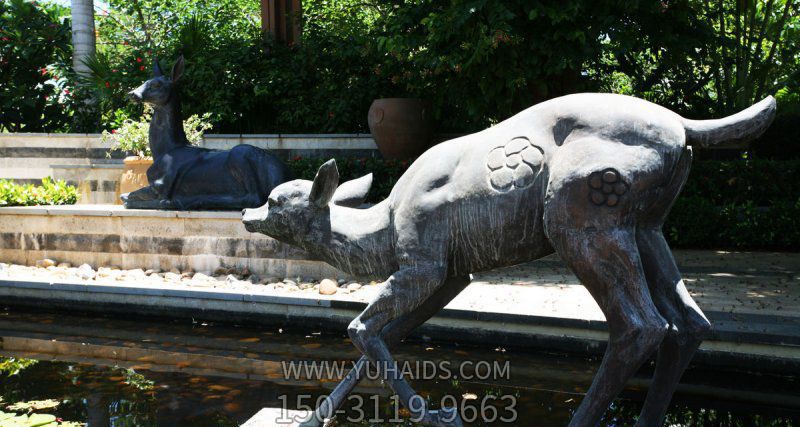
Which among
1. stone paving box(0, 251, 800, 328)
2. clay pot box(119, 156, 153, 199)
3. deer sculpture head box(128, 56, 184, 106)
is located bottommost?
stone paving box(0, 251, 800, 328)

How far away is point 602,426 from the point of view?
438 cm

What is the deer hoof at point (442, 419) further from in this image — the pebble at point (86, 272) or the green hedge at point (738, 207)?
the green hedge at point (738, 207)

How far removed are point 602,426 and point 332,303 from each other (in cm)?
296

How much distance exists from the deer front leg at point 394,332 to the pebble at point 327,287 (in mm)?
3843

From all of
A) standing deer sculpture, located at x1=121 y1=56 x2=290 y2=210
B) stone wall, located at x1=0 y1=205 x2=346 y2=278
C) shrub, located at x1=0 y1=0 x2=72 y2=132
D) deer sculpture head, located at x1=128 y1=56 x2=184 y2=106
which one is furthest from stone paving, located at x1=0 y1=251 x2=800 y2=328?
shrub, located at x1=0 y1=0 x2=72 y2=132

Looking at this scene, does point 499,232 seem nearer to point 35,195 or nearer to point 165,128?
point 165,128

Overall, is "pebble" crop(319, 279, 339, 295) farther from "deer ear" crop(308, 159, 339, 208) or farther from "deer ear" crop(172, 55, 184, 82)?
"deer ear" crop(308, 159, 339, 208)

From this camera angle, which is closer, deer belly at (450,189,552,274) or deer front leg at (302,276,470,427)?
deer belly at (450,189,552,274)

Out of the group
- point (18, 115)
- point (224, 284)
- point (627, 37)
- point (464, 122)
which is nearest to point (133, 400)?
point (224, 284)

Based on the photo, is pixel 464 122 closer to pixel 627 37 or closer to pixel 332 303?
pixel 627 37

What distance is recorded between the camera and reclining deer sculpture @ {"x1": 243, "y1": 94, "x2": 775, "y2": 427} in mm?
3146

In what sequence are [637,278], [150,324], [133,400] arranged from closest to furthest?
[637,278]
[133,400]
[150,324]

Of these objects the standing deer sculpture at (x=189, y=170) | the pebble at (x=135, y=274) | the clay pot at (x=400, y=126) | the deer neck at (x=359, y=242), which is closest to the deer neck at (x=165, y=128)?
the standing deer sculpture at (x=189, y=170)

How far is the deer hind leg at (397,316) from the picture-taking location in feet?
11.4
